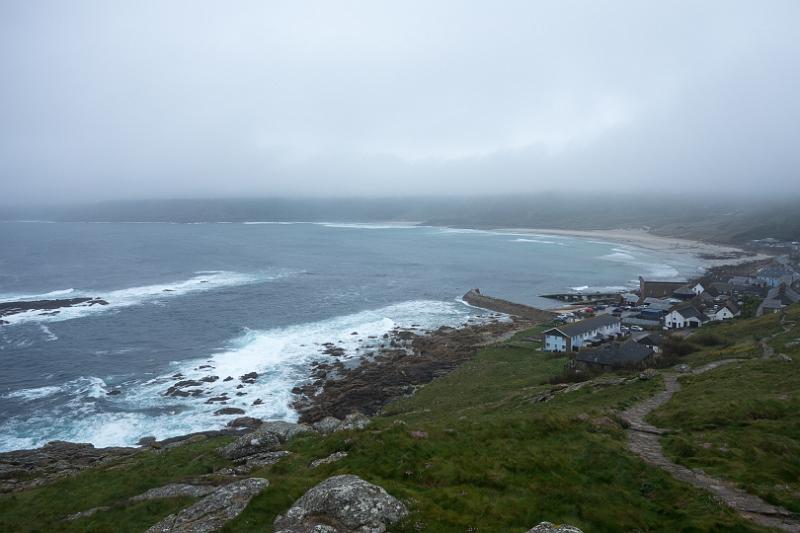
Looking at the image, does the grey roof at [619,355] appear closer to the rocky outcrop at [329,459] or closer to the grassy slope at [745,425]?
the grassy slope at [745,425]

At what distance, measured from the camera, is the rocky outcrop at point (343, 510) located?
10.1 metres

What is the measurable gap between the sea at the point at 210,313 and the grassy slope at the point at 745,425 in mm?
28394

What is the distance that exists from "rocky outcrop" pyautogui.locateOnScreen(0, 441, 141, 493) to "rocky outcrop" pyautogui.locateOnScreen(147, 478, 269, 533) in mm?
15461

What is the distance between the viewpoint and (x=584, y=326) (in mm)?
47688

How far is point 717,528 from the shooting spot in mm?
10367

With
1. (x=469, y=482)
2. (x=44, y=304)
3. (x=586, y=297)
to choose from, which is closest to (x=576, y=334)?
(x=469, y=482)

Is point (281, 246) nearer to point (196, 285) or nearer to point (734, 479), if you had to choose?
point (196, 285)

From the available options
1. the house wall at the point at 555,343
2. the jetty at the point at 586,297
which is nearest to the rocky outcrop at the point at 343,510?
the house wall at the point at 555,343

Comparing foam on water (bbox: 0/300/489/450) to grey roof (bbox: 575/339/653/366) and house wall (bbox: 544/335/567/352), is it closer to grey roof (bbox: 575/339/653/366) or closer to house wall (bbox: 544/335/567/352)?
house wall (bbox: 544/335/567/352)

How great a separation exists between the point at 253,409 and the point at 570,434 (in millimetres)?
28011

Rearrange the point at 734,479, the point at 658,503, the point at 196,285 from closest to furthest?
the point at 658,503 → the point at 734,479 → the point at 196,285

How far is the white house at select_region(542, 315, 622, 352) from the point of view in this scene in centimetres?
4556

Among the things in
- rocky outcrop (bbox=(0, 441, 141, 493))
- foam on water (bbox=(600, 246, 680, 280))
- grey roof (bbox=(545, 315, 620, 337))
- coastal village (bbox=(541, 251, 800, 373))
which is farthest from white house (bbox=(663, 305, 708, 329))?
rocky outcrop (bbox=(0, 441, 141, 493))

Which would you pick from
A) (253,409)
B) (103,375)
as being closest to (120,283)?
(103,375)
